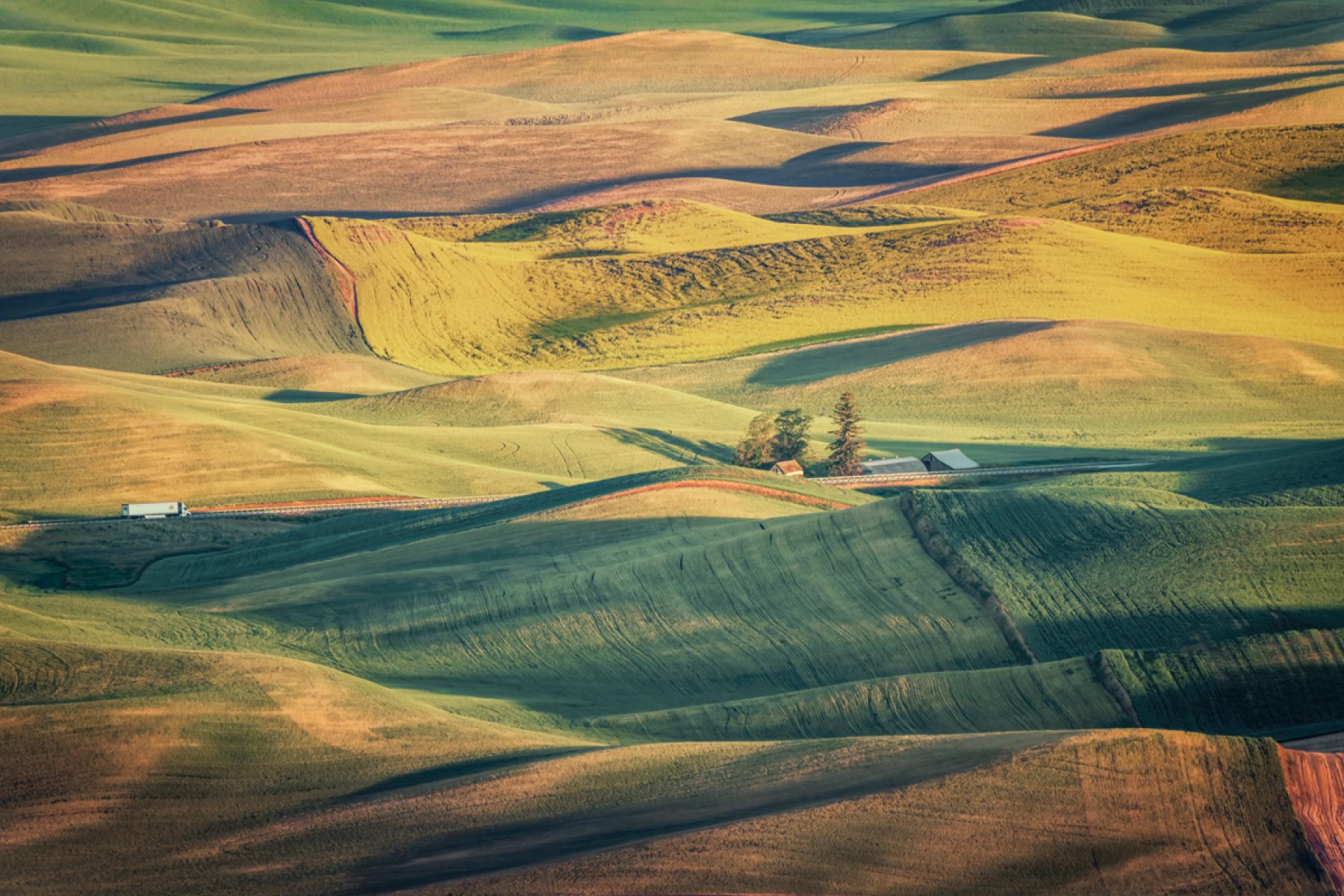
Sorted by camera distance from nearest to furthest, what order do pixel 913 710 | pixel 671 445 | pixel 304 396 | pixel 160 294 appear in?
pixel 913 710 < pixel 671 445 < pixel 304 396 < pixel 160 294

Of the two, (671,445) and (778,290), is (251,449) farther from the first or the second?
(778,290)

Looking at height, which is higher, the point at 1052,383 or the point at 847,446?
the point at 847,446

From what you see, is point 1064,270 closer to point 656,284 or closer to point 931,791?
point 656,284

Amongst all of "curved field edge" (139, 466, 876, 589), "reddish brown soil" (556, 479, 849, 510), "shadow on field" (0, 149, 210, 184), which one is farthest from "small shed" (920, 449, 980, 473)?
"shadow on field" (0, 149, 210, 184)

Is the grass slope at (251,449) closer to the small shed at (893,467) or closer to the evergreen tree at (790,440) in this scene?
the evergreen tree at (790,440)

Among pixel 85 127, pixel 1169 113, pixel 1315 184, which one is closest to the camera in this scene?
pixel 1315 184

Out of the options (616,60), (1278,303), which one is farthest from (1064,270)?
(616,60)

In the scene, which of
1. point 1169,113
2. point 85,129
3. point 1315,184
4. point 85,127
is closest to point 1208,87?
point 1169,113
